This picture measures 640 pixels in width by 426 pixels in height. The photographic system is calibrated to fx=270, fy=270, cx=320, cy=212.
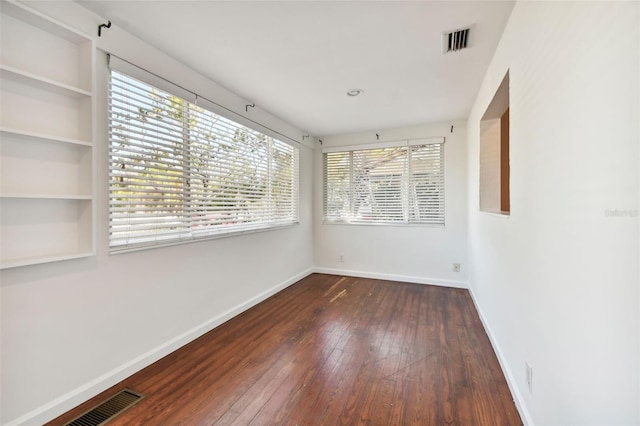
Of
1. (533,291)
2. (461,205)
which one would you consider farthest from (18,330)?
(461,205)

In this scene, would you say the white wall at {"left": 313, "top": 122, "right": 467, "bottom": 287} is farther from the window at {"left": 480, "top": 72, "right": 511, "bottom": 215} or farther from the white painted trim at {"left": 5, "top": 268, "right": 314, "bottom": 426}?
the white painted trim at {"left": 5, "top": 268, "right": 314, "bottom": 426}

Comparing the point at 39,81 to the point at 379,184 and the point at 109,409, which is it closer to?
the point at 109,409

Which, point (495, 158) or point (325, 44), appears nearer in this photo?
point (325, 44)

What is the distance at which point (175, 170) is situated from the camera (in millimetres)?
2322

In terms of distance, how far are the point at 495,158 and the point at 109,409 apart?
368 centimetres

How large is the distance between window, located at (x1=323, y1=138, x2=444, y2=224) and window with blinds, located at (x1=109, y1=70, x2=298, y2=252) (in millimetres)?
1625

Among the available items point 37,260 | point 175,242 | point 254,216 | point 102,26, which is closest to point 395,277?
point 254,216

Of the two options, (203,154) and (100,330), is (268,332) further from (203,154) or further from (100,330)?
(203,154)

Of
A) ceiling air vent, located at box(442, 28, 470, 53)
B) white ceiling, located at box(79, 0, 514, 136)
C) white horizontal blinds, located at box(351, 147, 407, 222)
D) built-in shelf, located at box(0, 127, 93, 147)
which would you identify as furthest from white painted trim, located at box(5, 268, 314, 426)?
ceiling air vent, located at box(442, 28, 470, 53)

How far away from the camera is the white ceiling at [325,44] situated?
1714 mm

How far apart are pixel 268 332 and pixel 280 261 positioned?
1372mm

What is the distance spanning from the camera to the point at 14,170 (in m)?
1.49

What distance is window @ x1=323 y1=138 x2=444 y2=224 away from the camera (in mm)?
4180

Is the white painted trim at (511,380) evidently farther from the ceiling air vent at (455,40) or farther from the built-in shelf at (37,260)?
the built-in shelf at (37,260)
